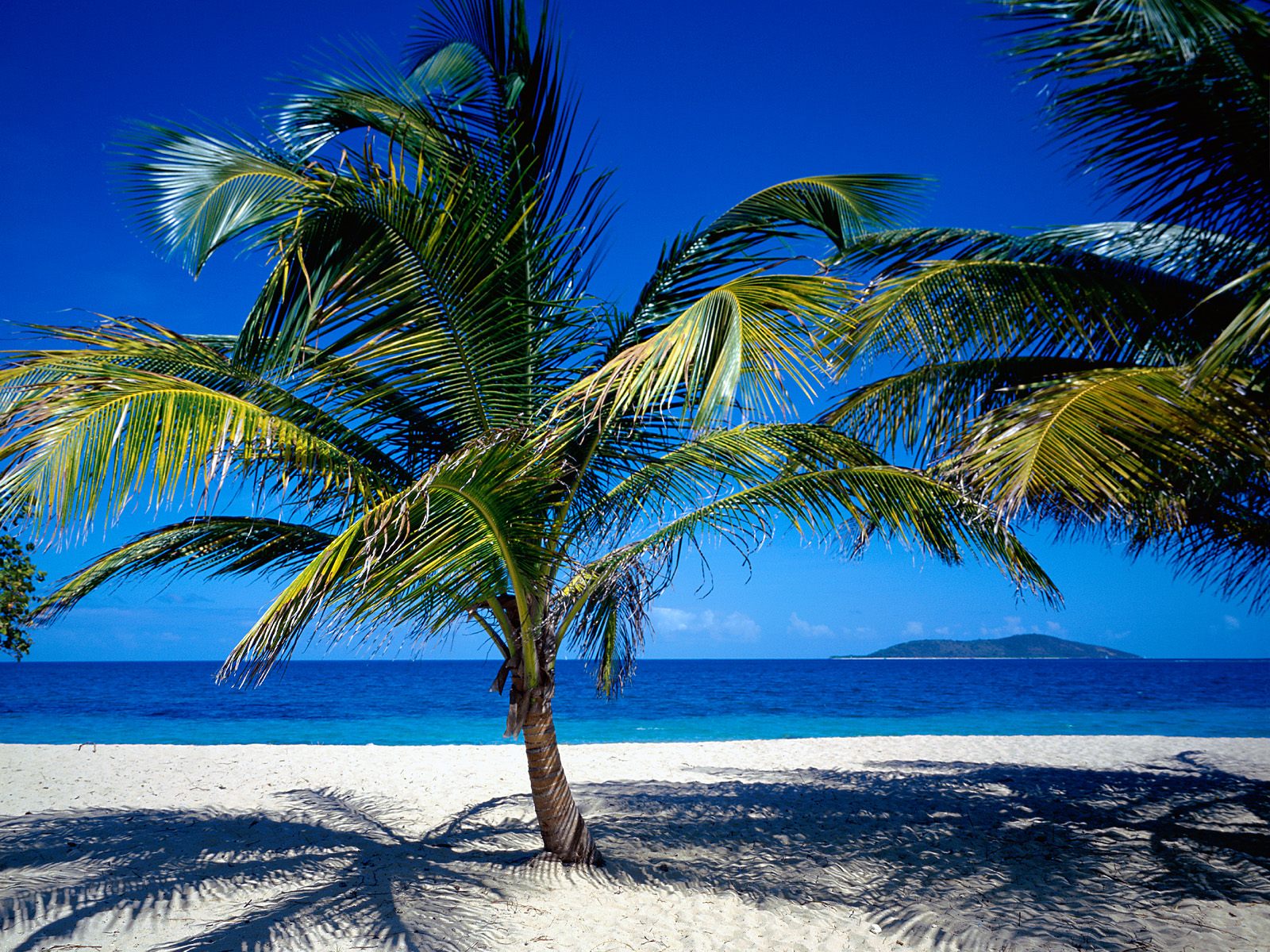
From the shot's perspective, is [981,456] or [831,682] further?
[831,682]

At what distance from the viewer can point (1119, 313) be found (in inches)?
192

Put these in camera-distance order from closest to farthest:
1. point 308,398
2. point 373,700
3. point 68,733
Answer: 1. point 308,398
2. point 68,733
3. point 373,700

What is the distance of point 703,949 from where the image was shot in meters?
3.98

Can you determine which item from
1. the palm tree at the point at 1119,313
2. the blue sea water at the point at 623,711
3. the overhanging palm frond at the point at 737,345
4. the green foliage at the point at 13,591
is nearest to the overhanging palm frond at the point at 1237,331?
the palm tree at the point at 1119,313

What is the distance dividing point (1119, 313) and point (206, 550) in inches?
219

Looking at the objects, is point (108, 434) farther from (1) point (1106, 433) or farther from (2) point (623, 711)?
(2) point (623, 711)

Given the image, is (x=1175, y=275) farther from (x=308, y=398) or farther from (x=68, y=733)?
(x=68, y=733)

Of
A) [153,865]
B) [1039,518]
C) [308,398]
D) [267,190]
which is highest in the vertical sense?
[267,190]

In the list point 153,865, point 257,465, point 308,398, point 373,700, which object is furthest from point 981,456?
point 373,700

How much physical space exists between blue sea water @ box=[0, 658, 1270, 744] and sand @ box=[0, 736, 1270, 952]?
20.8ft

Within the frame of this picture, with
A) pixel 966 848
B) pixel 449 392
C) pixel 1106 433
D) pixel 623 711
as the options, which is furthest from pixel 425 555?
pixel 623 711

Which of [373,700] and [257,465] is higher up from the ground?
[257,465]

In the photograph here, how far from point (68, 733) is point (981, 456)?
23.1 metres

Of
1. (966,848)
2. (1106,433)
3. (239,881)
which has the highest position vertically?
(1106,433)
